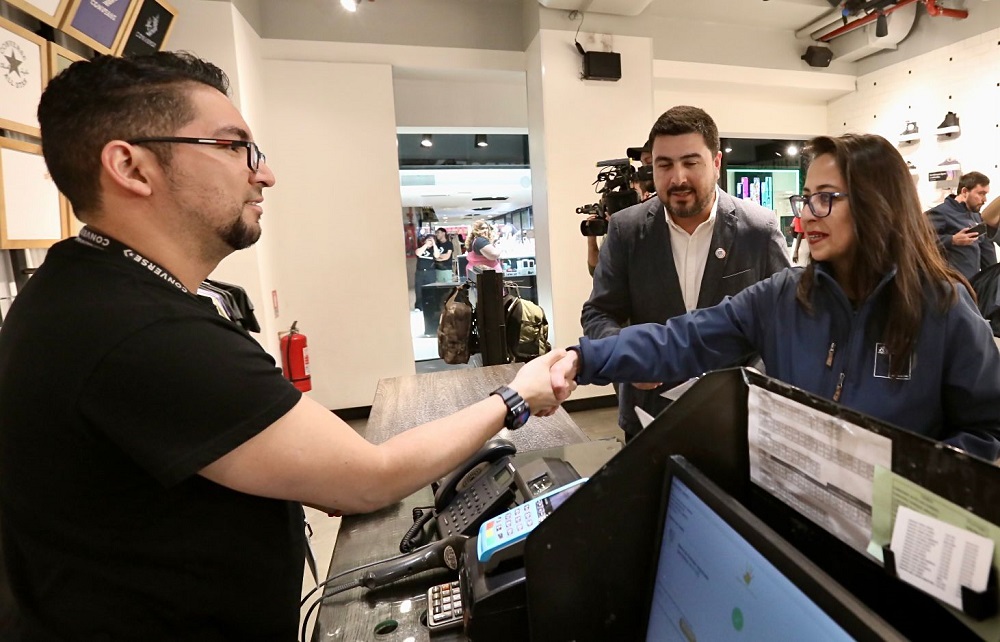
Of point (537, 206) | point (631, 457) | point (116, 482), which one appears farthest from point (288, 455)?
point (537, 206)

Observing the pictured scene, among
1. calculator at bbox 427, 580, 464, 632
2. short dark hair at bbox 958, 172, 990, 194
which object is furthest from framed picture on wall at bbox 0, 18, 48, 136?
short dark hair at bbox 958, 172, 990, 194

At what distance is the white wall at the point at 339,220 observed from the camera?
3973 millimetres

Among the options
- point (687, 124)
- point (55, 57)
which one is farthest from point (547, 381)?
point (55, 57)

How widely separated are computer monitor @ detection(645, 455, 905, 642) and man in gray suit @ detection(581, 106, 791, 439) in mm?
1112

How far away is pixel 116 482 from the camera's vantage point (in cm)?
70

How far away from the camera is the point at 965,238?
13.1 ft

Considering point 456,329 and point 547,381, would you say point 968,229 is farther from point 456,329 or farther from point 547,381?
point 547,381

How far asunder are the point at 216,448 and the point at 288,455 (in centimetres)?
9

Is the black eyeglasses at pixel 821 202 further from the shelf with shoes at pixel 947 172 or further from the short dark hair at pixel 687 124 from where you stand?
the shelf with shoes at pixel 947 172

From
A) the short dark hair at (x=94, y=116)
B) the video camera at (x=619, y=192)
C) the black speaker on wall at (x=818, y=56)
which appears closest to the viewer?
the short dark hair at (x=94, y=116)

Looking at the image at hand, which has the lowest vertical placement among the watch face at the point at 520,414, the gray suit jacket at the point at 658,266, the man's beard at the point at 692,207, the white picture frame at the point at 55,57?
the watch face at the point at 520,414

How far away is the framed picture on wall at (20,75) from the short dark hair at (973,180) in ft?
19.0

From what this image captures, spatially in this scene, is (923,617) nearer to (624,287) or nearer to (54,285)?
(54,285)

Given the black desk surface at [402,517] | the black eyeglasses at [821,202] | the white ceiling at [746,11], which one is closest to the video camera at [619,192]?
the black desk surface at [402,517]
